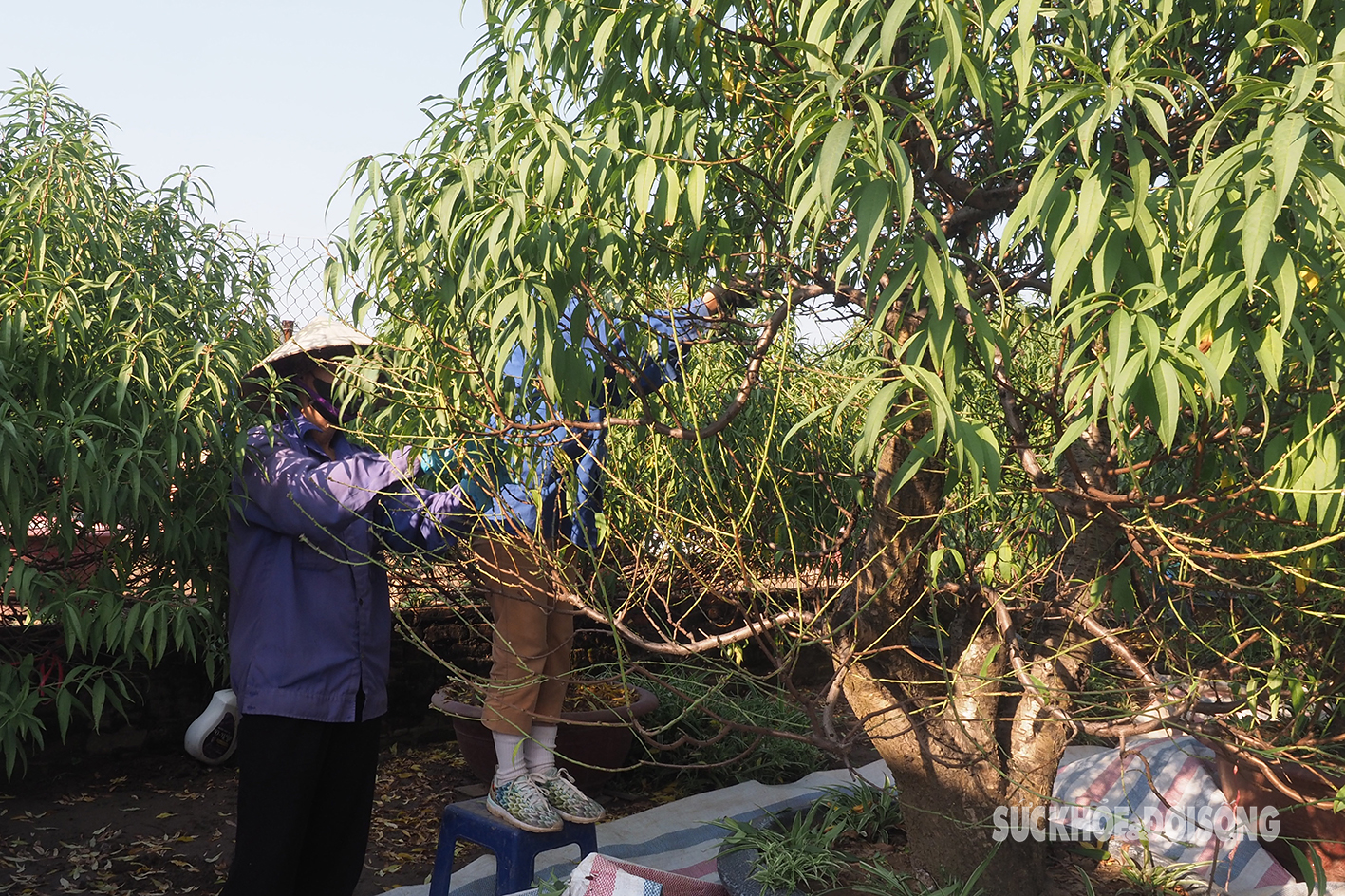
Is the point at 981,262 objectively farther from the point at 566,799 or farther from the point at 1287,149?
the point at 566,799

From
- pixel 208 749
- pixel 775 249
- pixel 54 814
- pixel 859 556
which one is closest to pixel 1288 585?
pixel 859 556

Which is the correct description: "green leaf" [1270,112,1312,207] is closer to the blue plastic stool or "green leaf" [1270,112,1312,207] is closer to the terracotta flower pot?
the blue plastic stool

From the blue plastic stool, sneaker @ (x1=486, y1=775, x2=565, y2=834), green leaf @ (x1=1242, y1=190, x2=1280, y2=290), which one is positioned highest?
green leaf @ (x1=1242, y1=190, x2=1280, y2=290)

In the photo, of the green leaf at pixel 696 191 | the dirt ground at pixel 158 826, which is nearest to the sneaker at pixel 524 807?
the dirt ground at pixel 158 826

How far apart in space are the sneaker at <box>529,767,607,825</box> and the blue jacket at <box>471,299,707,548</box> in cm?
61

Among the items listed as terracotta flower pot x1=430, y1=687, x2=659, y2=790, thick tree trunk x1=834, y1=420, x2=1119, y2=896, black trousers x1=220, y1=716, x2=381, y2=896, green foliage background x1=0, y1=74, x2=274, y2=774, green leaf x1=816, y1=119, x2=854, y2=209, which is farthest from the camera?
terracotta flower pot x1=430, y1=687, x2=659, y2=790

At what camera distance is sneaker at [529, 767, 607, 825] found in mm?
2428

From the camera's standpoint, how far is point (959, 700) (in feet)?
7.13

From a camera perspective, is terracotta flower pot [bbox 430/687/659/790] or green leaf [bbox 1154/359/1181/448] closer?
green leaf [bbox 1154/359/1181/448]

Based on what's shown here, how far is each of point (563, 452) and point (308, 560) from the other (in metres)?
0.78

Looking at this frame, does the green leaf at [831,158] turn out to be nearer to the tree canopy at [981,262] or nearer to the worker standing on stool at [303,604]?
the tree canopy at [981,262]

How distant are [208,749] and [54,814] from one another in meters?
0.53

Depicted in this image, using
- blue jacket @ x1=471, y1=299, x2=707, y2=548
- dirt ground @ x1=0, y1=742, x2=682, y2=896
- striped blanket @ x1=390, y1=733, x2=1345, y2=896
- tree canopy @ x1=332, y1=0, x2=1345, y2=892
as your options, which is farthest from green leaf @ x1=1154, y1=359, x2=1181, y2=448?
dirt ground @ x1=0, y1=742, x2=682, y2=896

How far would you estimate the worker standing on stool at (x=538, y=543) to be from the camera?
6.20 feet
